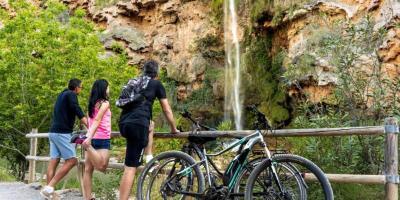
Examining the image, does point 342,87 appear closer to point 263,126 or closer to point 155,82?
point 263,126

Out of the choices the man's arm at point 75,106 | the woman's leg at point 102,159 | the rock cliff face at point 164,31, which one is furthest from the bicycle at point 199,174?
the rock cliff face at point 164,31

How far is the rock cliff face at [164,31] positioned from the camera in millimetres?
24844

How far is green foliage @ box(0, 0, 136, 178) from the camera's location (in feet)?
44.9

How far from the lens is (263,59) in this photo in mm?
22094

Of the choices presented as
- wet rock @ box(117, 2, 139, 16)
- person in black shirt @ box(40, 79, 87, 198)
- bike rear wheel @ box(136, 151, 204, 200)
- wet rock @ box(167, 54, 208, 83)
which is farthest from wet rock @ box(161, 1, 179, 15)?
bike rear wheel @ box(136, 151, 204, 200)

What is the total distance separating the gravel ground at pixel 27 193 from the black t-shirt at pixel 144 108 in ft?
9.59

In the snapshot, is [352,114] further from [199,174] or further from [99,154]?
[99,154]

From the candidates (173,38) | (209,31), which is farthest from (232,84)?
(173,38)

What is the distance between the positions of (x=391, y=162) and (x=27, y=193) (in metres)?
7.57

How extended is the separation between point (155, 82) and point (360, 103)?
10.7 ft

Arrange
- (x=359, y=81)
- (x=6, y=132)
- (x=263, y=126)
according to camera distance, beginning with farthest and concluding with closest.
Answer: (x=6, y=132), (x=359, y=81), (x=263, y=126)

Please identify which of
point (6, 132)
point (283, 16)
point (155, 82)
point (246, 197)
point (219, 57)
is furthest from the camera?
point (219, 57)

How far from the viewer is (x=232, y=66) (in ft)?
75.7

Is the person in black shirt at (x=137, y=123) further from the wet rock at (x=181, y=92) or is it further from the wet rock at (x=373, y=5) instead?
the wet rock at (x=181, y=92)
